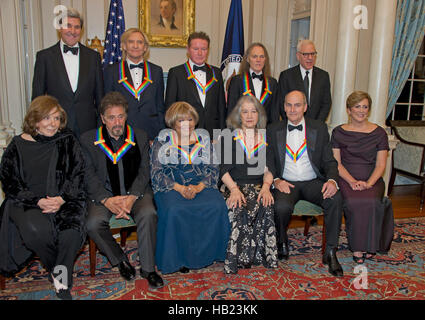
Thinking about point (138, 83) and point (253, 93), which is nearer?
point (138, 83)

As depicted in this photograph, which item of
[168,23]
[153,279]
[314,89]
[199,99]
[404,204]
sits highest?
[168,23]

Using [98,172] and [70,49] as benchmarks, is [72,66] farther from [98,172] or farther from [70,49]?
[98,172]

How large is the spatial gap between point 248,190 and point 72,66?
6.34ft

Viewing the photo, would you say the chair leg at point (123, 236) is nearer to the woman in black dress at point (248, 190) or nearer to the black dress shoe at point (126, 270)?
the black dress shoe at point (126, 270)

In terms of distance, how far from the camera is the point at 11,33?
161 inches

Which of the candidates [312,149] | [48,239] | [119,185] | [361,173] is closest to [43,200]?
[48,239]

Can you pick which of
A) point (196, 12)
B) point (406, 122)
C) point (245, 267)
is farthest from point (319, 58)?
point (245, 267)

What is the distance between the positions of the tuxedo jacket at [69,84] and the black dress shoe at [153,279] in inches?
56.6

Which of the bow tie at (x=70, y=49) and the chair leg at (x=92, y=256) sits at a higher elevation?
the bow tie at (x=70, y=49)

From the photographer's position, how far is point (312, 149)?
3594 mm

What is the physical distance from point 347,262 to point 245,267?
0.93 meters

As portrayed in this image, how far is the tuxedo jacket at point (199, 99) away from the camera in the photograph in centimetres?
386

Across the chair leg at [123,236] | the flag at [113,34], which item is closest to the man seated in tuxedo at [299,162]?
the chair leg at [123,236]

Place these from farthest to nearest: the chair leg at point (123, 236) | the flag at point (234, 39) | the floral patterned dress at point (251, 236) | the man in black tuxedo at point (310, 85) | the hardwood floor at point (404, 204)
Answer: the flag at point (234, 39) < the hardwood floor at point (404, 204) < the man in black tuxedo at point (310, 85) < the chair leg at point (123, 236) < the floral patterned dress at point (251, 236)
